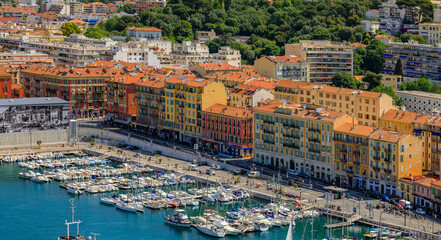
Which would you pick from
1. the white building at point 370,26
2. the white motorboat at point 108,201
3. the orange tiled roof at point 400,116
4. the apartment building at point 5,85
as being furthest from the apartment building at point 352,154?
the white building at point 370,26

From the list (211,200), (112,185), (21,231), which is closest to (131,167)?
(112,185)

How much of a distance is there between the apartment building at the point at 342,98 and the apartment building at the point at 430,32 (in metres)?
39.2

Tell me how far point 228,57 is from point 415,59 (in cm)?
2299

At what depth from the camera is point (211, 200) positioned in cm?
6906

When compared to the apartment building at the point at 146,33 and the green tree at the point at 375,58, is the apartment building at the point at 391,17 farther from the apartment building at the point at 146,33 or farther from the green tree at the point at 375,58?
the apartment building at the point at 146,33

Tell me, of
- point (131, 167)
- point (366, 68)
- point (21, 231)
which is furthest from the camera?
point (366, 68)

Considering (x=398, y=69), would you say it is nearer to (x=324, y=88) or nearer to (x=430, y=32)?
(x=430, y=32)

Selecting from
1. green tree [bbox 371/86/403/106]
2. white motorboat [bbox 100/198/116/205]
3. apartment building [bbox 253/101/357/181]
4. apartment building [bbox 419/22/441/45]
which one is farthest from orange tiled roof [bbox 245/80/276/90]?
apartment building [bbox 419/22/441/45]

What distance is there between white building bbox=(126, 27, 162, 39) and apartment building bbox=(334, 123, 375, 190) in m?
72.9

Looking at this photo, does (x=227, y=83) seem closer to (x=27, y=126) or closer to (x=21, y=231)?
(x=27, y=126)

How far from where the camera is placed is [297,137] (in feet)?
244

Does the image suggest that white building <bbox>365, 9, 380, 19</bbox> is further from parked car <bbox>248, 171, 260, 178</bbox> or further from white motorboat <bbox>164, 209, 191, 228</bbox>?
white motorboat <bbox>164, 209, 191, 228</bbox>

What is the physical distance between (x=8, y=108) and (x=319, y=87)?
28568 mm

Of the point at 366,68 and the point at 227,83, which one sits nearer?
the point at 227,83
